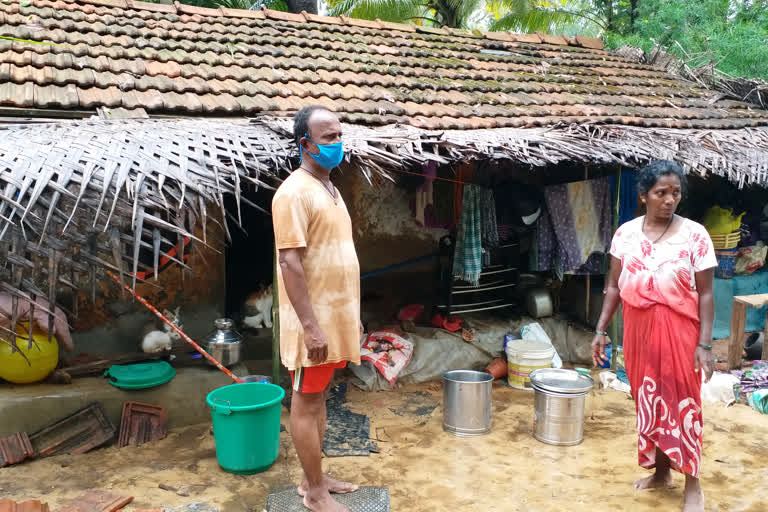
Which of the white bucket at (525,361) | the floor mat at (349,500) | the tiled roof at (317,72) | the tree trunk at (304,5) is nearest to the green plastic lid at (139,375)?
the floor mat at (349,500)

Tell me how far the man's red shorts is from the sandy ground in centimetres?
100

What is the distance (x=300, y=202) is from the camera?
2.72m

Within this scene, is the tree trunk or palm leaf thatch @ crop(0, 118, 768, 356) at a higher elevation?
the tree trunk

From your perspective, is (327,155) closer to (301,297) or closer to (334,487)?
(301,297)

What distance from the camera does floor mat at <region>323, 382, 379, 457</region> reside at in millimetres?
4180

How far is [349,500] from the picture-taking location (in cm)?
325

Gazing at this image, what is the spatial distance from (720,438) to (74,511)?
4.37 metres

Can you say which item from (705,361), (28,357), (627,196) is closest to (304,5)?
(627,196)

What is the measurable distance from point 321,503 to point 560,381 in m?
2.28

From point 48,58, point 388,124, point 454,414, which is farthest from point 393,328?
point 48,58

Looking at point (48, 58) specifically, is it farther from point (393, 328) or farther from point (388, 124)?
point (393, 328)

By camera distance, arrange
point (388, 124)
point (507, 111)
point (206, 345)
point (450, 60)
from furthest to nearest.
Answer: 1. point (450, 60)
2. point (507, 111)
3. point (388, 124)
4. point (206, 345)

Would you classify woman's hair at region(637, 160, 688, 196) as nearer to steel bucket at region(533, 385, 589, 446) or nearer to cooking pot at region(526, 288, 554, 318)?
steel bucket at region(533, 385, 589, 446)

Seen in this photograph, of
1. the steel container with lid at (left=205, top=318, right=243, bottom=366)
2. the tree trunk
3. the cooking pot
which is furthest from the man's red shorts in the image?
the tree trunk
